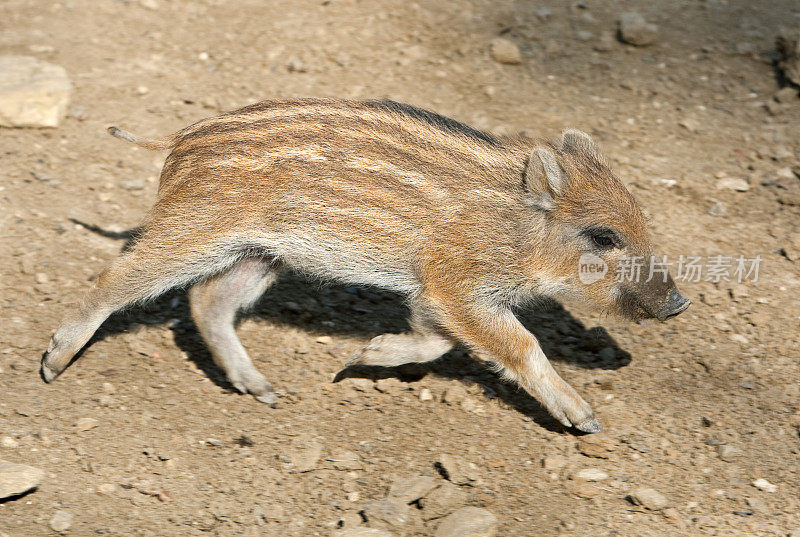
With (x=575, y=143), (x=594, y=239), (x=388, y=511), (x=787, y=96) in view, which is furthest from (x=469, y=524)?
(x=787, y=96)

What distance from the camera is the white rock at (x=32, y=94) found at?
17.1 ft

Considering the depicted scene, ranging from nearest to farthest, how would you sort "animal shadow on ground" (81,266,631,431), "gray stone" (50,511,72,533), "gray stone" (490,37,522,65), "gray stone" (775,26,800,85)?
"gray stone" (50,511,72,533) < "animal shadow on ground" (81,266,631,431) < "gray stone" (775,26,800,85) < "gray stone" (490,37,522,65)

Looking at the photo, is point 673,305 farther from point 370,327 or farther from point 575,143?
point 370,327

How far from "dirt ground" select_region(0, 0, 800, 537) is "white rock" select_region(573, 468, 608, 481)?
0.08ft

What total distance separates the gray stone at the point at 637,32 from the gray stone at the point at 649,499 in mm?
3643

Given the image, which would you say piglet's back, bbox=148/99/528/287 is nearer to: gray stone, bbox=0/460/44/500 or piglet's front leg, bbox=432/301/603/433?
piglet's front leg, bbox=432/301/603/433

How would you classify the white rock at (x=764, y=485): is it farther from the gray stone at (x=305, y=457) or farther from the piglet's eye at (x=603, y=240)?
the gray stone at (x=305, y=457)

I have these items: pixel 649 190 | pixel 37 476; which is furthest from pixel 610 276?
pixel 37 476

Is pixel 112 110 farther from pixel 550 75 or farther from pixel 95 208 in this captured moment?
pixel 550 75

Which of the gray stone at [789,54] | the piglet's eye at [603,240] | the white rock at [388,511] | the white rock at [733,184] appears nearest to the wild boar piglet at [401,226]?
the piglet's eye at [603,240]

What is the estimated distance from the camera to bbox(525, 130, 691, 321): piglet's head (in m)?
3.68

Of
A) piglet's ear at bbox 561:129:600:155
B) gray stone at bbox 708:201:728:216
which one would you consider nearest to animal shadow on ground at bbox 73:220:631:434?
piglet's ear at bbox 561:129:600:155

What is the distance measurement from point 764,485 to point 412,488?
1.30m

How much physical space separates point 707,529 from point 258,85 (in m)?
3.89
